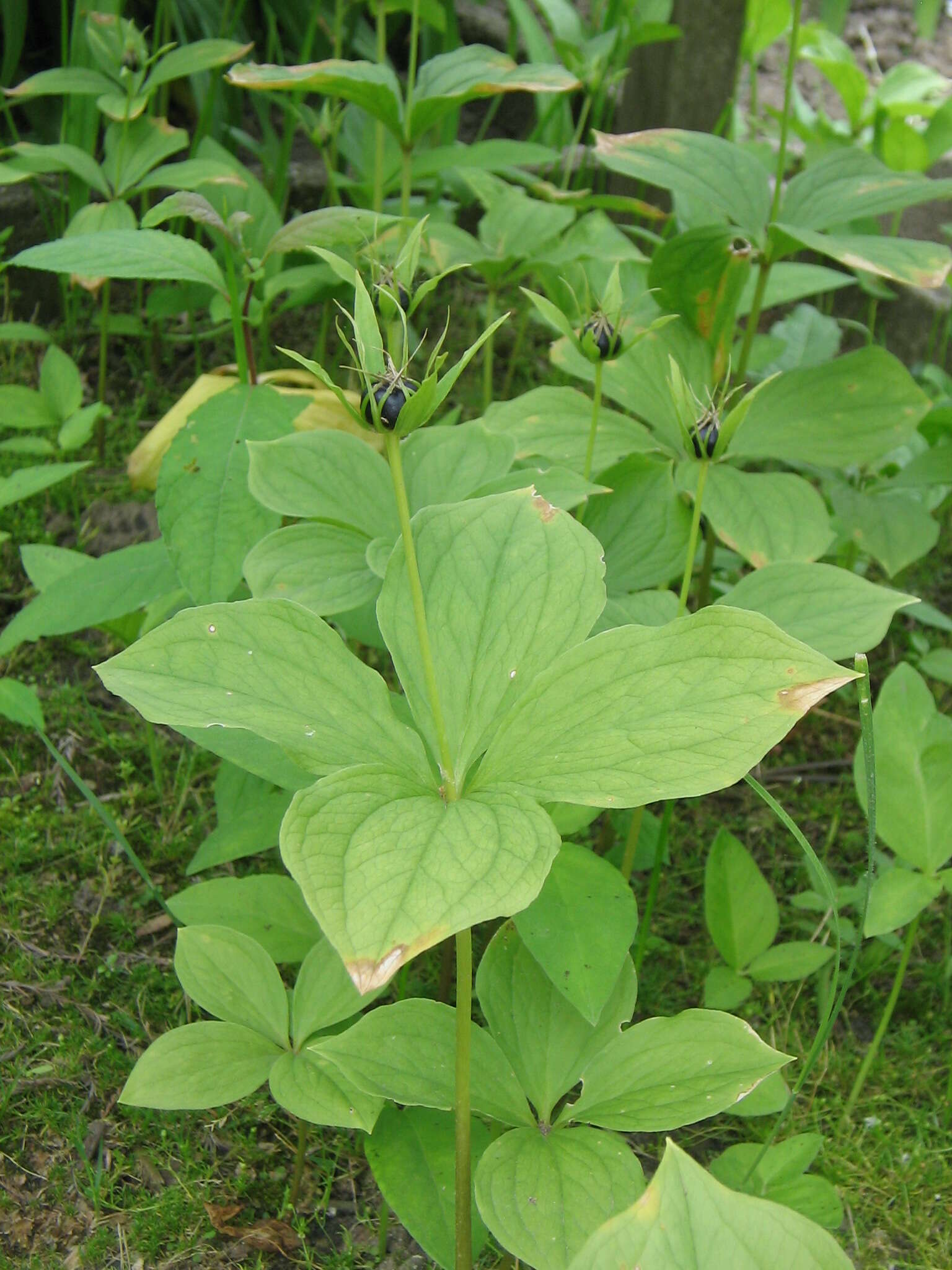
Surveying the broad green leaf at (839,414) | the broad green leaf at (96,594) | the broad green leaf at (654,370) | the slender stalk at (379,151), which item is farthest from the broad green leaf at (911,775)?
the slender stalk at (379,151)

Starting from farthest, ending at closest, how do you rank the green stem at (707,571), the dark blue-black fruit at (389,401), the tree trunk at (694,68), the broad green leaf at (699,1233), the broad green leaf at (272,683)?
the tree trunk at (694,68) < the green stem at (707,571) < the broad green leaf at (272,683) < the dark blue-black fruit at (389,401) < the broad green leaf at (699,1233)

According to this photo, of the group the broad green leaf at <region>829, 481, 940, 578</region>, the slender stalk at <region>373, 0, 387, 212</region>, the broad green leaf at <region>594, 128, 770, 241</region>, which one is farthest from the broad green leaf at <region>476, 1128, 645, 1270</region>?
the slender stalk at <region>373, 0, 387, 212</region>

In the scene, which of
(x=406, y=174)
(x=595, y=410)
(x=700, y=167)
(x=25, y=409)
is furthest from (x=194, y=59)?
(x=595, y=410)

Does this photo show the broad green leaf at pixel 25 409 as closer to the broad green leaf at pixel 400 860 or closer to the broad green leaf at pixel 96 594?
the broad green leaf at pixel 96 594

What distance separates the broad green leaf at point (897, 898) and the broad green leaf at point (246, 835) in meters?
0.73

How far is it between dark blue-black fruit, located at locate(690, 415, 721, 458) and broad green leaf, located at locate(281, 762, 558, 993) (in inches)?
18.3

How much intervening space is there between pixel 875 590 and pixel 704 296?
72 cm

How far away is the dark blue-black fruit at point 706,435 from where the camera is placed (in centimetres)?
123

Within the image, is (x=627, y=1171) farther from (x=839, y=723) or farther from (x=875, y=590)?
(x=839, y=723)

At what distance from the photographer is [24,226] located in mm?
2799

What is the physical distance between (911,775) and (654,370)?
77 cm

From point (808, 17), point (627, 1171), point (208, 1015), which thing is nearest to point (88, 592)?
point (208, 1015)

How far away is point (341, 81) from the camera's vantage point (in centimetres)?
184

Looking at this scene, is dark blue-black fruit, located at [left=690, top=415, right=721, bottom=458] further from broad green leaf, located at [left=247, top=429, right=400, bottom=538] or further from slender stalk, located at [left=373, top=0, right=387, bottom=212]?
slender stalk, located at [left=373, top=0, right=387, bottom=212]
